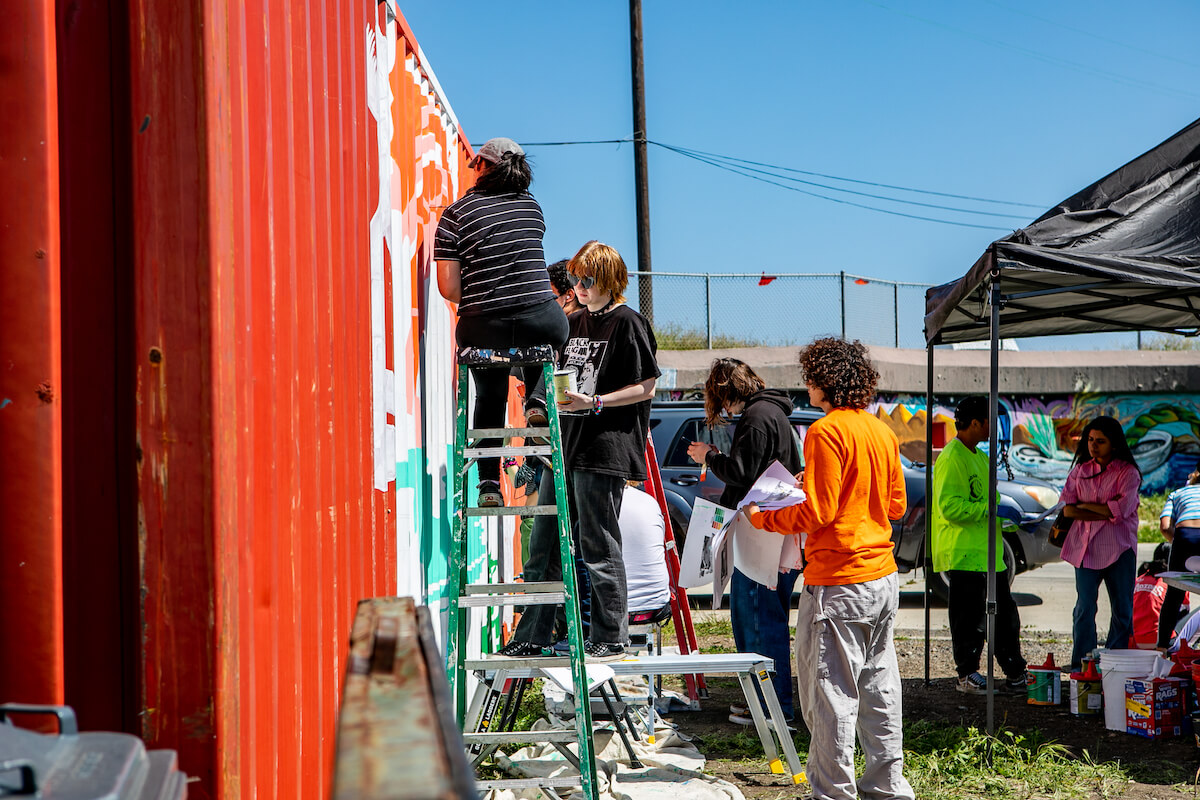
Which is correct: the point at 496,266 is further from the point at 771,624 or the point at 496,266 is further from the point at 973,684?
the point at 973,684

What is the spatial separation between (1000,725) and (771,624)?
147cm

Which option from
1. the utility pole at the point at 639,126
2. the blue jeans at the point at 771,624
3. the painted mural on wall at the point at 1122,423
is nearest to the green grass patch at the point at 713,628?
the blue jeans at the point at 771,624

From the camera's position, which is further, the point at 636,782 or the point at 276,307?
the point at 636,782

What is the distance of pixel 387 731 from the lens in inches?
38.6

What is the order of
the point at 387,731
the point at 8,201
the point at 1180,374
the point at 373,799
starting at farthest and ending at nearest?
the point at 1180,374, the point at 8,201, the point at 387,731, the point at 373,799

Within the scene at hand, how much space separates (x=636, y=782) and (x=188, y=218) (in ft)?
11.7

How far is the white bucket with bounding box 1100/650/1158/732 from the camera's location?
18.2 feet

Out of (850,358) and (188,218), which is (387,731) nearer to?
(188,218)

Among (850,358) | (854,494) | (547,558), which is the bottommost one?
(547,558)

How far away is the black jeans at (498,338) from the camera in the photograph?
406 centimetres

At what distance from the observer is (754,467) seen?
556 centimetres

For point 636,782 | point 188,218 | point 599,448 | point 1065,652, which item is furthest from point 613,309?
point 1065,652

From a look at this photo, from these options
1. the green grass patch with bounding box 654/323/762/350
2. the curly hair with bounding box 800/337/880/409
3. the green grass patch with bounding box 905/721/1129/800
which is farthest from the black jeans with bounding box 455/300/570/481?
the green grass patch with bounding box 654/323/762/350

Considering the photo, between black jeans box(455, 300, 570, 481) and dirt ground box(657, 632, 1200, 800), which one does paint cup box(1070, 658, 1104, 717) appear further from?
black jeans box(455, 300, 570, 481)
